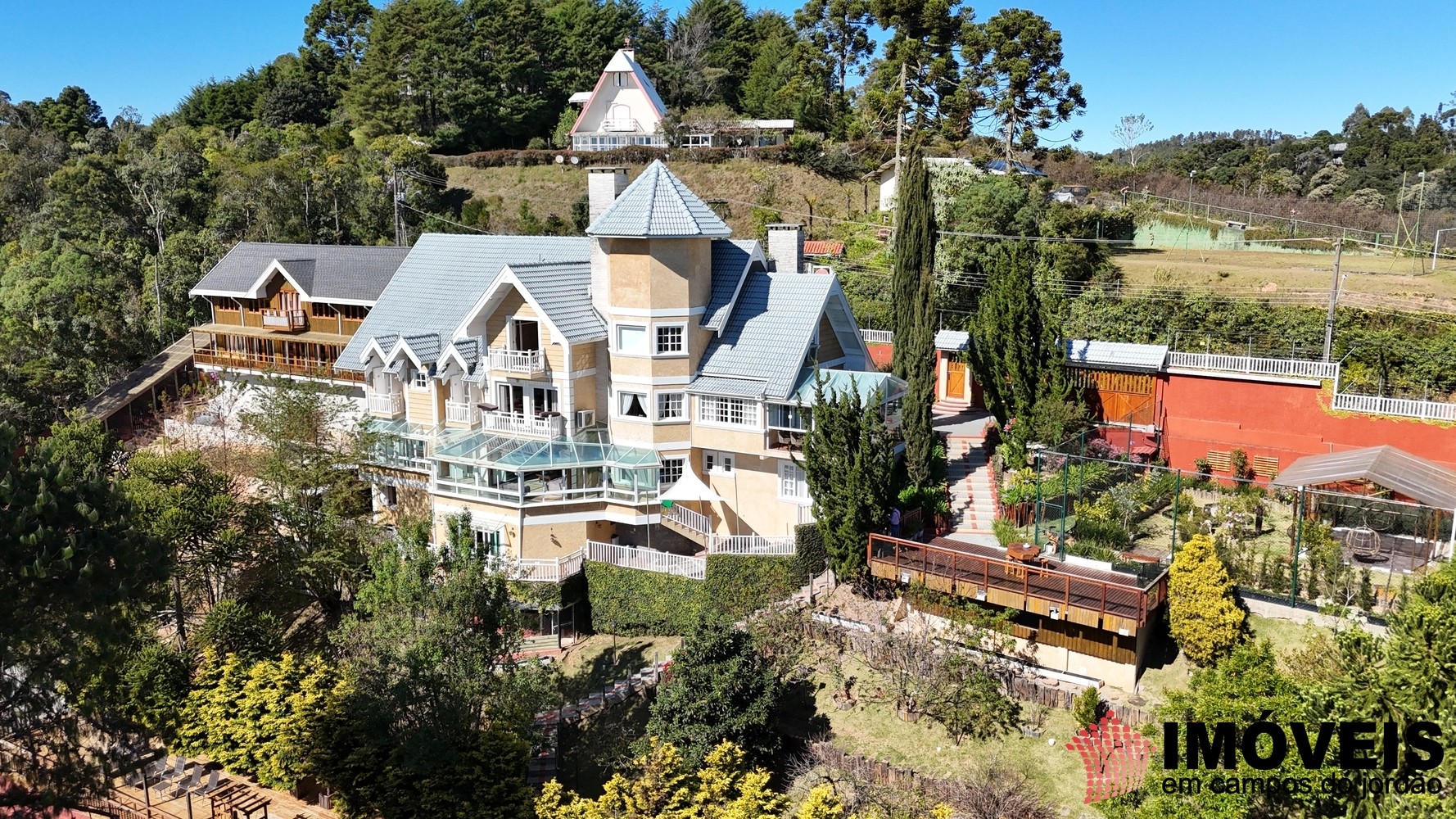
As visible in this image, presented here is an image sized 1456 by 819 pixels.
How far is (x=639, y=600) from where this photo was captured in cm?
2800

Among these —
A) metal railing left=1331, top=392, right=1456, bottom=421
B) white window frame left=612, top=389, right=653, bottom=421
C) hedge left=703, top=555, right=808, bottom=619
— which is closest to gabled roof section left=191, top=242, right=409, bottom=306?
white window frame left=612, top=389, right=653, bottom=421

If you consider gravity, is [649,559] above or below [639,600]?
above

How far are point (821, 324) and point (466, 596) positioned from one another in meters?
14.7

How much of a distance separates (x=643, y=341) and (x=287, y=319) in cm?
2059

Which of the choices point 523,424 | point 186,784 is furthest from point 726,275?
point 186,784

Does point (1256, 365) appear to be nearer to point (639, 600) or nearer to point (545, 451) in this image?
point (639, 600)

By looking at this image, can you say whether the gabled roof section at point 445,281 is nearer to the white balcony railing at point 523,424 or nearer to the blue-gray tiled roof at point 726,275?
the white balcony railing at point 523,424

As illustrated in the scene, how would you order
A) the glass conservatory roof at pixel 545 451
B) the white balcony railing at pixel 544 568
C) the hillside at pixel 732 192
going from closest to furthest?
the white balcony railing at pixel 544 568 → the glass conservatory roof at pixel 545 451 → the hillside at pixel 732 192

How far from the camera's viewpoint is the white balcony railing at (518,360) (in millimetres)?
30250

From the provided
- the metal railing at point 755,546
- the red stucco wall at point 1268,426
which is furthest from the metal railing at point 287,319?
the red stucco wall at point 1268,426

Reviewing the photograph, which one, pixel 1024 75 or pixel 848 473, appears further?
pixel 1024 75

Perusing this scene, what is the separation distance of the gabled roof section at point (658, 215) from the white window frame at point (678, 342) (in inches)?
103

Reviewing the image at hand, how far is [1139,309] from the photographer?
38.7 meters

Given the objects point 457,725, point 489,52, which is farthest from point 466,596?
point 489,52
